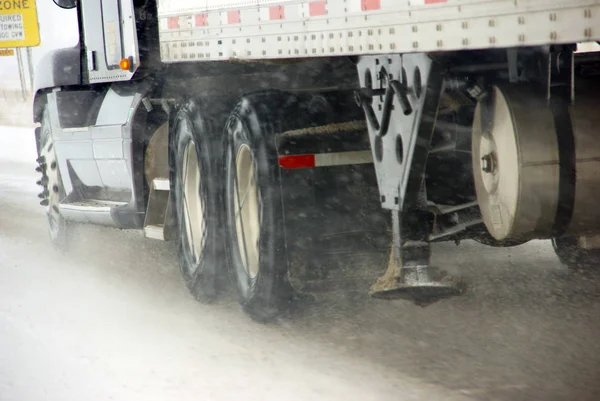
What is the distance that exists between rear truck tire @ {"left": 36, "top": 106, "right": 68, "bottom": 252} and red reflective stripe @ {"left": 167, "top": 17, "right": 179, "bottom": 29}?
319cm

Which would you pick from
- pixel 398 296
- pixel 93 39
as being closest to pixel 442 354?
pixel 398 296

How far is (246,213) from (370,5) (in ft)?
7.32

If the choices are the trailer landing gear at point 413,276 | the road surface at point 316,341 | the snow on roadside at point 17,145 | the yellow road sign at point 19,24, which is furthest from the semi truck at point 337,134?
the yellow road sign at point 19,24

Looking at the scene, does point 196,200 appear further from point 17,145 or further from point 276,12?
point 17,145

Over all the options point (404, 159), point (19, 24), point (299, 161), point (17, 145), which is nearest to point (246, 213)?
point (299, 161)

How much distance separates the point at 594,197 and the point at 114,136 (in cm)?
501

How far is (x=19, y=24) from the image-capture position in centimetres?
3238

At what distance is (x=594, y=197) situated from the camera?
4.31m

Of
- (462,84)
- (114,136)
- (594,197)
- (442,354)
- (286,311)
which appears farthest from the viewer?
(114,136)

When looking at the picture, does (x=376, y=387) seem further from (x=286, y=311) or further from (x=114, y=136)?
(x=114, y=136)

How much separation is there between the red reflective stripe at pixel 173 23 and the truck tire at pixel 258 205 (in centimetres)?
81

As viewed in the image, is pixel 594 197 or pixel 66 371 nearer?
pixel 594 197

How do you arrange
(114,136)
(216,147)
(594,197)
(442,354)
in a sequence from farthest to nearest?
1. (114,136)
2. (216,147)
3. (442,354)
4. (594,197)

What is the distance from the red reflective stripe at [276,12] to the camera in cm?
539
